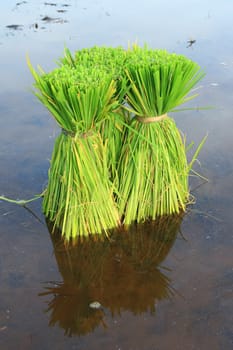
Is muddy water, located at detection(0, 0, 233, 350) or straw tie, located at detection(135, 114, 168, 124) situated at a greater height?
straw tie, located at detection(135, 114, 168, 124)

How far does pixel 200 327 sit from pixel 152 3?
5.29m

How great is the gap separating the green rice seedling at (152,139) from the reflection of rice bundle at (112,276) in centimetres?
11

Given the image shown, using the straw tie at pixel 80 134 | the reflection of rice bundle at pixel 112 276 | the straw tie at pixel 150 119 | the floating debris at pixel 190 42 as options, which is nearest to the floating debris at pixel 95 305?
the reflection of rice bundle at pixel 112 276

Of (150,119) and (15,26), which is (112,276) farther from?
(15,26)

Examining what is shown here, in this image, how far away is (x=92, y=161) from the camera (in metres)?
1.75

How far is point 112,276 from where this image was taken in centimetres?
170

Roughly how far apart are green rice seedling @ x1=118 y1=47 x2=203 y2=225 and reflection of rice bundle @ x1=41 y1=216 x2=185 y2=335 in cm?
11

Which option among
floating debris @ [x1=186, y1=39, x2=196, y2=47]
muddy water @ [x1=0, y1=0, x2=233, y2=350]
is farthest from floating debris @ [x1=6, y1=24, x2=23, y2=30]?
muddy water @ [x1=0, y1=0, x2=233, y2=350]

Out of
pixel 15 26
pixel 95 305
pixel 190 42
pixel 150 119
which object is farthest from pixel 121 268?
pixel 15 26

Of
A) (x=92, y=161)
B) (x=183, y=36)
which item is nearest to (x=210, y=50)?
(x=183, y=36)

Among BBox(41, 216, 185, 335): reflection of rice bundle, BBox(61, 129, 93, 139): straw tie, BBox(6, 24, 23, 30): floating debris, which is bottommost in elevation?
BBox(41, 216, 185, 335): reflection of rice bundle

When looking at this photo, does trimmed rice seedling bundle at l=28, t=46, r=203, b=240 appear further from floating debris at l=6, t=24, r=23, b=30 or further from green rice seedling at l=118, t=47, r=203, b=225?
floating debris at l=6, t=24, r=23, b=30

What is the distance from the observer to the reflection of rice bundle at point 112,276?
1.55m

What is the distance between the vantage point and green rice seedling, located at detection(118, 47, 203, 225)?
5.73 feet
